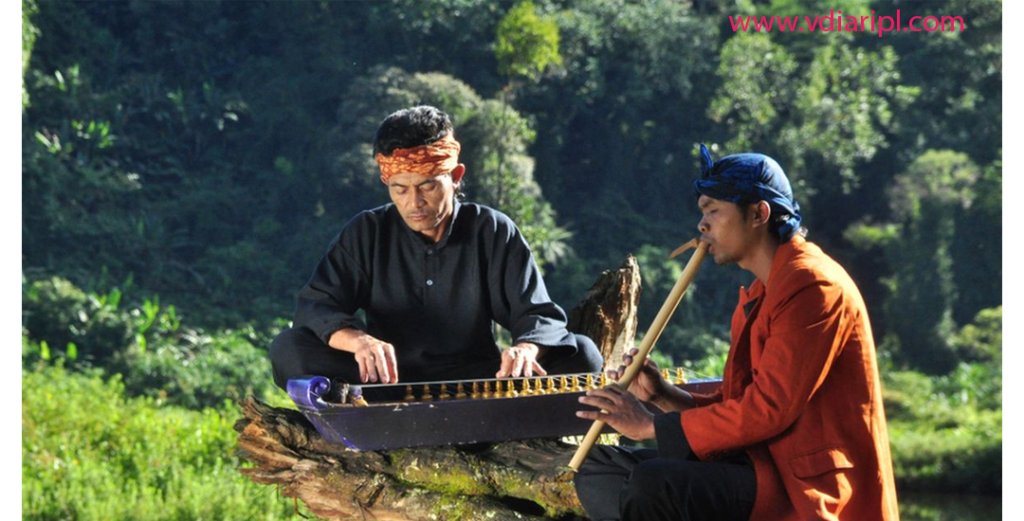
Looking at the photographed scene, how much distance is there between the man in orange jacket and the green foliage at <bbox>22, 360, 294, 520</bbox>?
594 cm

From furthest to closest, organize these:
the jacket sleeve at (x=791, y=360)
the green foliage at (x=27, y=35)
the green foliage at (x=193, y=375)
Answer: the green foliage at (x=27, y=35) < the green foliage at (x=193, y=375) < the jacket sleeve at (x=791, y=360)

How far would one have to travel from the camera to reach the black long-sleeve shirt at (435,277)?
3.92 metres

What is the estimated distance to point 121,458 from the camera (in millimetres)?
9906

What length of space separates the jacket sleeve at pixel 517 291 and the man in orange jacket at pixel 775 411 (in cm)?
106

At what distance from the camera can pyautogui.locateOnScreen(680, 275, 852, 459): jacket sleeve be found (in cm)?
262

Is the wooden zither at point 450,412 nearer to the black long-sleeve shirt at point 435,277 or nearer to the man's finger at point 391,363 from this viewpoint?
the man's finger at point 391,363

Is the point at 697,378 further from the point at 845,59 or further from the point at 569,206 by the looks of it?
the point at 845,59

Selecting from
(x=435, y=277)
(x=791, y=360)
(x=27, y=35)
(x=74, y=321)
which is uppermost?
(x=27, y=35)

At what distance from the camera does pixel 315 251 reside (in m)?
14.7

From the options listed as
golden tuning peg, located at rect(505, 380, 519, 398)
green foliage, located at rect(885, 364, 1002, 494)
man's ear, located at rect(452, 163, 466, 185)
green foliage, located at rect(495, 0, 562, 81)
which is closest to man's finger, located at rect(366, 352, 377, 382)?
golden tuning peg, located at rect(505, 380, 519, 398)

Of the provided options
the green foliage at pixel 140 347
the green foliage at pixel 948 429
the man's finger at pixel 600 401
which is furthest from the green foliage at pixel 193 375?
the man's finger at pixel 600 401

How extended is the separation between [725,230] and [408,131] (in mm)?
1212

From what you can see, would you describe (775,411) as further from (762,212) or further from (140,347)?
(140,347)

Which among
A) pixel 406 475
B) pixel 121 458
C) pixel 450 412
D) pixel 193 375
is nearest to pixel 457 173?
pixel 450 412
